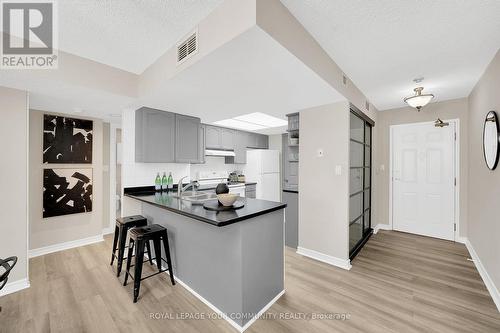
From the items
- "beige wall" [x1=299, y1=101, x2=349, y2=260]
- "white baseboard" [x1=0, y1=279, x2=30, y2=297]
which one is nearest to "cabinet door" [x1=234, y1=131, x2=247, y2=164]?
"beige wall" [x1=299, y1=101, x2=349, y2=260]

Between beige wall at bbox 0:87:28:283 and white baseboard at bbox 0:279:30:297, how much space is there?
0.10 feet

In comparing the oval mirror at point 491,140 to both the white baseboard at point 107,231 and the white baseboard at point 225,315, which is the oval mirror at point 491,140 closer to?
the white baseboard at point 225,315

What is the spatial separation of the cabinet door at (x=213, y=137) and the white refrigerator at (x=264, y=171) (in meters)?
0.88

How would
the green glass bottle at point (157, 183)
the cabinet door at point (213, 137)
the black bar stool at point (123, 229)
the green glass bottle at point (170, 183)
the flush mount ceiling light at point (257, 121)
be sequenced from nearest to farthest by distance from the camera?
1. the black bar stool at point (123, 229)
2. the green glass bottle at point (157, 183)
3. the green glass bottle at point (170, 183)
4. the flush mount ceiling light at point (257, 121)
5. the cabinet door at point (213, 137)

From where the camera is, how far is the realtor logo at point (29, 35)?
1577 mm

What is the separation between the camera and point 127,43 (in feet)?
6.49

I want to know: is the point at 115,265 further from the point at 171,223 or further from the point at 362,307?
the point at 362,307

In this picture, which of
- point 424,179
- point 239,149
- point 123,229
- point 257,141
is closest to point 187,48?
point 123,229

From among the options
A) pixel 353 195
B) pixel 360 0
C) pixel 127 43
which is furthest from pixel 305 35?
pixel 353 195

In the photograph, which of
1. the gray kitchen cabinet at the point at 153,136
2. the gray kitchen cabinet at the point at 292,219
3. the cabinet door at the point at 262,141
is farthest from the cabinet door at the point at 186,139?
the cabinet door at the point at 262,141

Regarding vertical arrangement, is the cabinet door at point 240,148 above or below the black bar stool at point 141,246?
above

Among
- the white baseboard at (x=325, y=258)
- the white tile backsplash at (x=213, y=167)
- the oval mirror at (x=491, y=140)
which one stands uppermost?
the oval mirror at (x=491, y=140)

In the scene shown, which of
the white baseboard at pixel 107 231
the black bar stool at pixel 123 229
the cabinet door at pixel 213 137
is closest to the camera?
the black bar stool at pixel 123 229

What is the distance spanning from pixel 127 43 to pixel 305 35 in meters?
1.60
